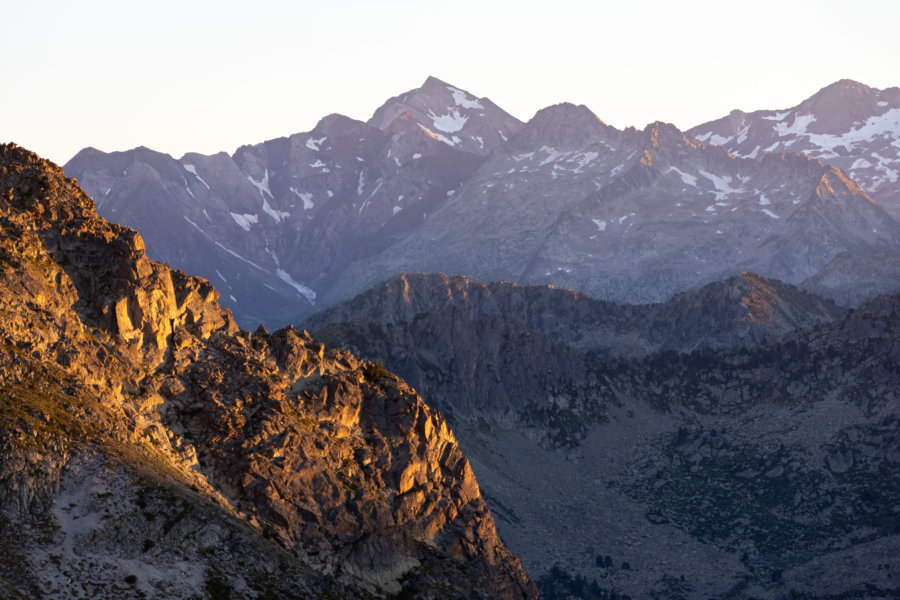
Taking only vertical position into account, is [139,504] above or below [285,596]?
above

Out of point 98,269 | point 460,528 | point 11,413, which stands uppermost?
point 98,269

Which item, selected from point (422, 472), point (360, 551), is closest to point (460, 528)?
point (422, 472)

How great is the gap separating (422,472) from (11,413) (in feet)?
194

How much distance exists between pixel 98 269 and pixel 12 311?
16484 millimetres

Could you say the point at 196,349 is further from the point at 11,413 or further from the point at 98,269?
the point at 11,413

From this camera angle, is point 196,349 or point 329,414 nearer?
point 196,349

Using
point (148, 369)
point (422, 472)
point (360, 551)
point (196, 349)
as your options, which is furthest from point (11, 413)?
point (422, 472)

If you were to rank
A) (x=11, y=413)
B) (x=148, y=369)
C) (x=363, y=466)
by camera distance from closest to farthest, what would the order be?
(x=11, y=413) → (x=148, y=369) → (x=363, y=466)

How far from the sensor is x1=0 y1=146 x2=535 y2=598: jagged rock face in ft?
356

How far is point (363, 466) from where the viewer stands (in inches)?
5960

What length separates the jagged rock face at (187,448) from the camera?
10850 cm

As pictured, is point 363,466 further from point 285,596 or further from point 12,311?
point 12,311

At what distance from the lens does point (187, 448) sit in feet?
428

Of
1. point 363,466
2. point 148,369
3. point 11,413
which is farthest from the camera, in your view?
point 363,466
